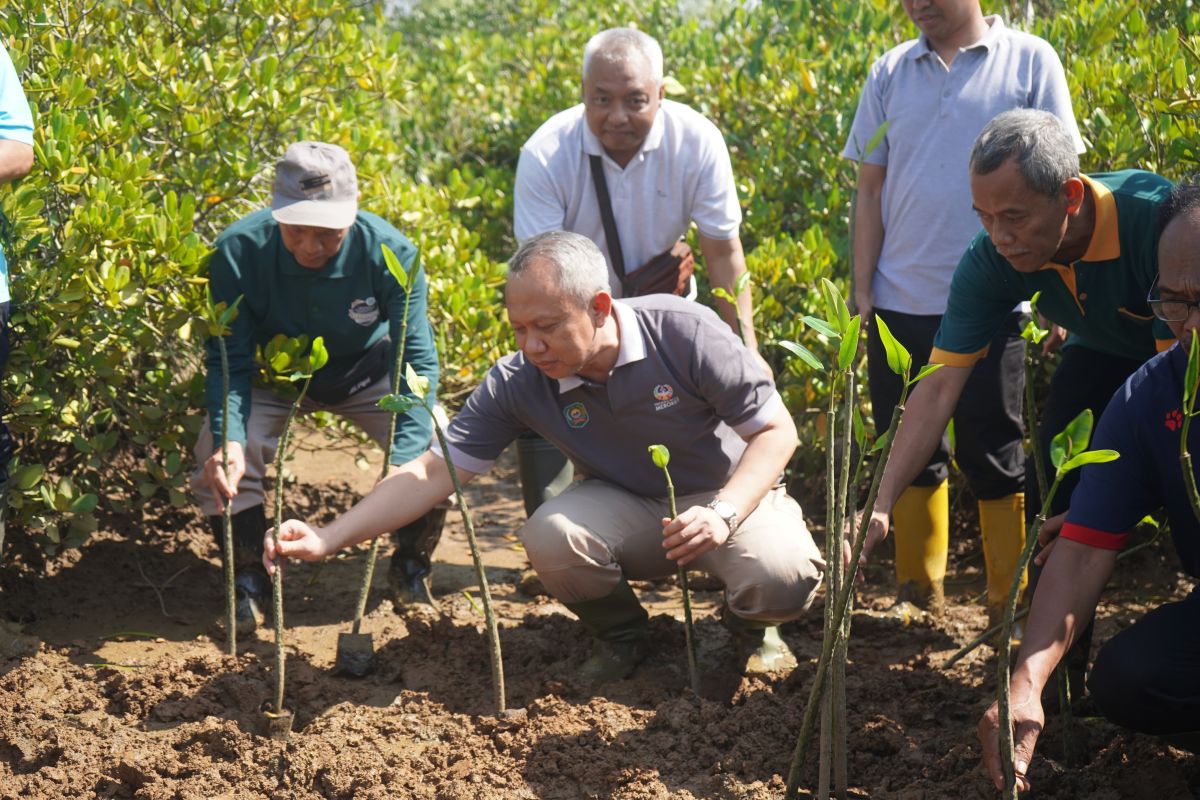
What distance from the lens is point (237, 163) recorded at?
4.48 meters

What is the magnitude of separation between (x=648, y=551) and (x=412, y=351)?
40.3 inches

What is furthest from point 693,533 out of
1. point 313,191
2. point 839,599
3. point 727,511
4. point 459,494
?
point 313,191

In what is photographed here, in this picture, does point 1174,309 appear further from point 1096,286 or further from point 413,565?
point 413,565

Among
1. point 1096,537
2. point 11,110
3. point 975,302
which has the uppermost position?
point 11,110

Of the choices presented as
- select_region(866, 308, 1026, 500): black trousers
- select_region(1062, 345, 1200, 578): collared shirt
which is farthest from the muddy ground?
select_region(1062, 345, 1200, 578): collared shirt

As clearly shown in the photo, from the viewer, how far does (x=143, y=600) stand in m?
4.15

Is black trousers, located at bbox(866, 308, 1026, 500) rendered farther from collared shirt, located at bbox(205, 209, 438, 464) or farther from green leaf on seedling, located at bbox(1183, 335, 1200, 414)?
green leaf on seedling, located at bbox(1183, 335, 1200, 414)

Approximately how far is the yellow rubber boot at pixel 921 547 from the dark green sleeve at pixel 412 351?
148cm

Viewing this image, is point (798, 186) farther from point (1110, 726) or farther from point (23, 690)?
point (23, 690)

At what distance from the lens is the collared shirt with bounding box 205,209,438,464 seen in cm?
387

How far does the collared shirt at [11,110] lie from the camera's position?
10.7ft

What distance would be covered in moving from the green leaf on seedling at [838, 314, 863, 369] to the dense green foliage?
80.6 inches

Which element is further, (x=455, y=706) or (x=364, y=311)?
(x=364, y=311)

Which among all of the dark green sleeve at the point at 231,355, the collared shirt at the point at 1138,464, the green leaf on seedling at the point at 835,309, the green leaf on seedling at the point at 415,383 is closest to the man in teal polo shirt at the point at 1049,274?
the collared shirt at the point at 1138,464
